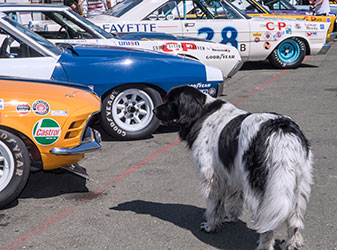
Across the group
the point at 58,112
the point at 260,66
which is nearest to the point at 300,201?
the point at 58,112

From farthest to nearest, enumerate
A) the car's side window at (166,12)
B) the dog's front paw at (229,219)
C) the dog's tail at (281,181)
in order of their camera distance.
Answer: the car's side window at (166,12)
the dog's front paw at (229,219)
the dog's tail at (281,181)

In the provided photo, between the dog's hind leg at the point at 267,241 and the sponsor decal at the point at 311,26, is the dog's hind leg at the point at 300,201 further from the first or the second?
the sponsor decal at the point at 311,26

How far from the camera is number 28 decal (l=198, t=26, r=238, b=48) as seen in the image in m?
11.8

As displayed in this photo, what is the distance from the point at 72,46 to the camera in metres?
7.57

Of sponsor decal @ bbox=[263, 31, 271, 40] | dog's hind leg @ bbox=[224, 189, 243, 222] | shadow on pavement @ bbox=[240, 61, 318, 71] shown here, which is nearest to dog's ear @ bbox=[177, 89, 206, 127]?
dog's hind leg @ bbox=[224, 189, 243, 222]

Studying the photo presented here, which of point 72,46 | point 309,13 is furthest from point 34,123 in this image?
point 309,13

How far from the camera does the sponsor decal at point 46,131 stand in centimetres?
496

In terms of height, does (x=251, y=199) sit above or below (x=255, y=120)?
below

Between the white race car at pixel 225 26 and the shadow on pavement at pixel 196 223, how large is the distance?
21.3ft

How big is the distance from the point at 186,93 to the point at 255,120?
788 millimetres

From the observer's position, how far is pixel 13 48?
682 cm

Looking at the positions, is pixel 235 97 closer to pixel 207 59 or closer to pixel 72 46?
pixel 207 59

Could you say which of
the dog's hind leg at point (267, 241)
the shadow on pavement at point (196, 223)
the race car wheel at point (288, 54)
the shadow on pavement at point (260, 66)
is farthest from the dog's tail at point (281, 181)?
the shadow on pavement at point (260, 66)

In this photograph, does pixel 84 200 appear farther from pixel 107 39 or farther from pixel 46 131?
pixel 107 39
